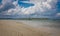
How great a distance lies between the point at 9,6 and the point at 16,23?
192mm

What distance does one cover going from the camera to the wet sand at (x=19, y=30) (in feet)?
5.82

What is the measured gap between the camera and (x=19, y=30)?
1.78m

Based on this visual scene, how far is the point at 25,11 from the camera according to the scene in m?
1.77

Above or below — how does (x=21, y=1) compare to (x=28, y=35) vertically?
above

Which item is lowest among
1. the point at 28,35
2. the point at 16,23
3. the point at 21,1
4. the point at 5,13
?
the point at 28,35

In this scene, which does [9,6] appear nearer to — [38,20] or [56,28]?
[38,20]

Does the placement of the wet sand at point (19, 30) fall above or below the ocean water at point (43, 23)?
below

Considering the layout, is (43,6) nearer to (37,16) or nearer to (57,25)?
(37,16)

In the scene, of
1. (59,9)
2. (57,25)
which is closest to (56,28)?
(57,25)

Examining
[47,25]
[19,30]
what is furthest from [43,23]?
[19,30]

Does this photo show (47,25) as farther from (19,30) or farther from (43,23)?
(19,30)

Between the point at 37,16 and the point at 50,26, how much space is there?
17 cm

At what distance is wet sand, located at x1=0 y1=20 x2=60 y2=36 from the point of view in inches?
69.8

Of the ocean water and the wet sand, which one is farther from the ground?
the ocean water
